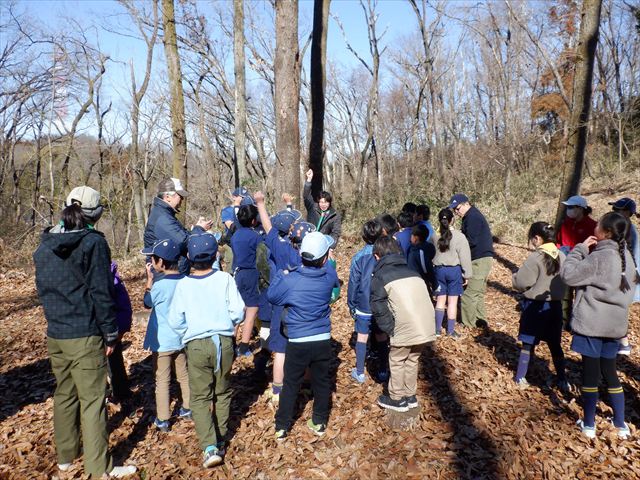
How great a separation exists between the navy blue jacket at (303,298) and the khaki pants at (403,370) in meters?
0.86

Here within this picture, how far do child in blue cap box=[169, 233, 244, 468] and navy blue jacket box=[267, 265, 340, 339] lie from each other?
445 millimetres

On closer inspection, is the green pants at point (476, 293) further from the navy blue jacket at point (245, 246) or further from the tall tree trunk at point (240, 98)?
the tall tree trunk at point (240, 98)

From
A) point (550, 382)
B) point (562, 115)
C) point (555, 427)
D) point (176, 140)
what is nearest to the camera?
point (555, 427)

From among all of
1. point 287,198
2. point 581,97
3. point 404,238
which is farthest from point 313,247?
point 581,97

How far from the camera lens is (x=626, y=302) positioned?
3670mm

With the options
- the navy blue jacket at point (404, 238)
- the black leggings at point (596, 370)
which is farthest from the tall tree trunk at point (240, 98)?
the black leggings at point (596, 370)

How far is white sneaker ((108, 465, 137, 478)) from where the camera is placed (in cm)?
342

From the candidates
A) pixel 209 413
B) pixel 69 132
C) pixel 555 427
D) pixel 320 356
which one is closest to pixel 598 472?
pixel 555 427

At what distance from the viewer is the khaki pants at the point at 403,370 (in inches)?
158

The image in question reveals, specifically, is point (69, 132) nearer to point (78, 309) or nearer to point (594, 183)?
point (78, 309)

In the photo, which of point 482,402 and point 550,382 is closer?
point 482,402

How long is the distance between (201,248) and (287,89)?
4.60 metres

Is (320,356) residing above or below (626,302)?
below

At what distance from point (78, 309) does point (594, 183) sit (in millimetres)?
19014
